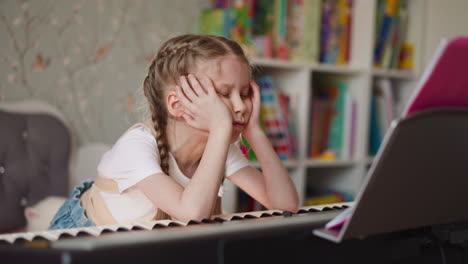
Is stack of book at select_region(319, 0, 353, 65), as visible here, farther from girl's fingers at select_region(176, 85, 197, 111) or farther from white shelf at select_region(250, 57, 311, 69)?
girl's fingers at select_region(176, 85, 197, 111)

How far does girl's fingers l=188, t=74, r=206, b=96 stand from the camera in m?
0.96

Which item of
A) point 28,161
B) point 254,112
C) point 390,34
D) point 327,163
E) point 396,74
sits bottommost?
point 327,163

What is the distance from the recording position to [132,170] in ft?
3.23

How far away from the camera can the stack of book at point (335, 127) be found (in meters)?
2.53

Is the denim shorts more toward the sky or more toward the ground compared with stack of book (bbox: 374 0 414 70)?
more toward the ground

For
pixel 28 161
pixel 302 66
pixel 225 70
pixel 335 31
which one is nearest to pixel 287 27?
pixel 302 66

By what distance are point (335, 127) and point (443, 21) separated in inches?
35.7

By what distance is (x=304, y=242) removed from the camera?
56 centimetres

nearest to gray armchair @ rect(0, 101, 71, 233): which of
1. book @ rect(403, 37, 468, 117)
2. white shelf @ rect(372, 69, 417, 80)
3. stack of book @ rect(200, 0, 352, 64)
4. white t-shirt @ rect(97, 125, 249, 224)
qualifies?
white t-shirt @ rect(97, 125, 249, 224)

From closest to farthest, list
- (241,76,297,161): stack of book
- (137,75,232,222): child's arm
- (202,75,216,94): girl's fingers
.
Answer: (137,75,232,222): child's arm, (202,75,216,94): girl's fingers, (241,76,297,161): stack of book

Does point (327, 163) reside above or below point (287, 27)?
below

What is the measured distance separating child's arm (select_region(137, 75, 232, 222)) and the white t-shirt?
0.05 m

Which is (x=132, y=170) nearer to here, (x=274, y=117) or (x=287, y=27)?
(x=274, y=117)

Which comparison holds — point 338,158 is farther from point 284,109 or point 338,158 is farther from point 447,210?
point 447,210
